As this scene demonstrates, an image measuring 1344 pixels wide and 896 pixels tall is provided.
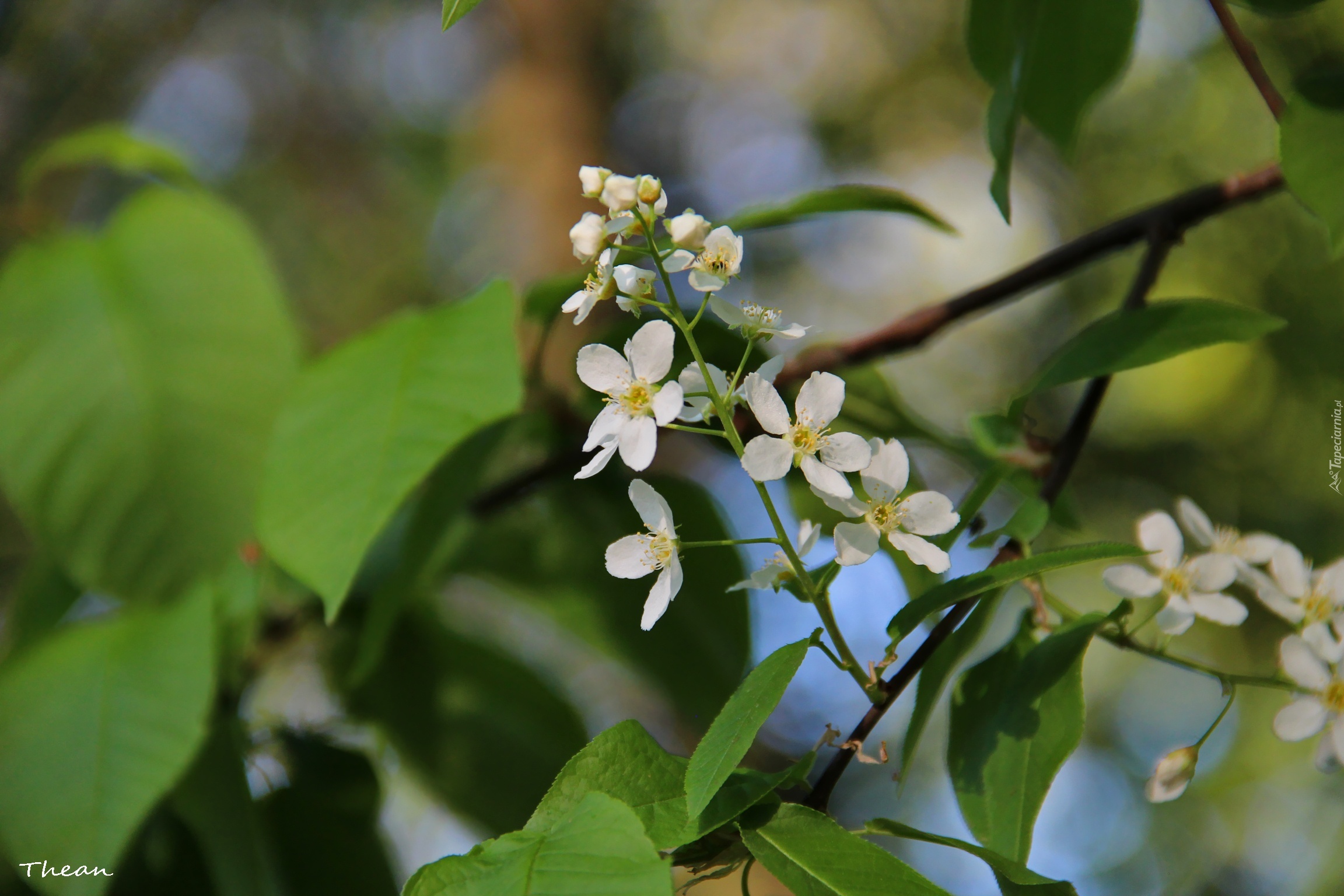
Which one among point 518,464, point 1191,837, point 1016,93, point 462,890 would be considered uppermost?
point 1016,93

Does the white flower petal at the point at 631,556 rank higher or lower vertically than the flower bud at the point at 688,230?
lower

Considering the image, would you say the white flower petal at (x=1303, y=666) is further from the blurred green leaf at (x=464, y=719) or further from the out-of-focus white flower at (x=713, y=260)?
the blurred green leaf at (x=464, y=719)

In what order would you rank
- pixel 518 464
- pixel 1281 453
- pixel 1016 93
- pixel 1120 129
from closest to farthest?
pixel 1016 93 → pixel 518 464 → pixel 1281 453 → pixel 1120 129

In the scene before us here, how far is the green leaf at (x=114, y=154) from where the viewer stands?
2.26 ft

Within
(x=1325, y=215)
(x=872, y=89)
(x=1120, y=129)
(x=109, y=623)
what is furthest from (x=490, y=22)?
(x=1325, y=215)

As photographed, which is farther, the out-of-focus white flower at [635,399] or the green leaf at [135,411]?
the green leaf at [135,411]

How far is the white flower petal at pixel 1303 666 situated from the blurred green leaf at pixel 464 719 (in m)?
0.47

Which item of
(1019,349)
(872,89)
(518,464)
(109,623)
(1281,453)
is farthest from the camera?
(872,89)

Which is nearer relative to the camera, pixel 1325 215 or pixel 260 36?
pixel 1325 215

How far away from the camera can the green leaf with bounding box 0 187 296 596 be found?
0.59 meters

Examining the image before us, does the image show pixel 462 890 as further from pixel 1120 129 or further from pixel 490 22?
pixel 490 22

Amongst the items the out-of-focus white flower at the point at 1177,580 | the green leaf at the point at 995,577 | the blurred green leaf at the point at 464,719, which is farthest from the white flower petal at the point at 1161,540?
the blurred green leaf at the point at 464,719

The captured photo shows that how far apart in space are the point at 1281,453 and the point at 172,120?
2.84 metres

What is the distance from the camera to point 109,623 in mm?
575
